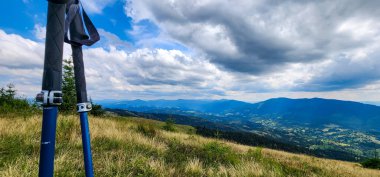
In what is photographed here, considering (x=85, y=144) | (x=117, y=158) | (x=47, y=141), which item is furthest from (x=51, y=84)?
(x=117, y=158)

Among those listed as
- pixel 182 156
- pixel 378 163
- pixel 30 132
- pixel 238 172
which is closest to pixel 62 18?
pixel 238 172

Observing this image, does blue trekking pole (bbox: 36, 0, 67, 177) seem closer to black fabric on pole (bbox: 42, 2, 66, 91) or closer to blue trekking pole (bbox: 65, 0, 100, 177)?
black fabric on pole (bbox: 42, 2, 66, 91)

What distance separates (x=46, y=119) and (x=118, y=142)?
5621 mm

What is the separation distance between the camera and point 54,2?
6.12ft

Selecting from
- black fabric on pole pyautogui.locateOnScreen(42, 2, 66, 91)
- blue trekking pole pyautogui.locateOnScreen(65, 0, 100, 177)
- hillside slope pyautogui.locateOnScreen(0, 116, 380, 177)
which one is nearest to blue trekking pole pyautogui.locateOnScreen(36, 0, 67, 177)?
black fabric on pole pyautogui.locateOnScreen(42, 2, 66, 91)

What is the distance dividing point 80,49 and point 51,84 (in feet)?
2.85

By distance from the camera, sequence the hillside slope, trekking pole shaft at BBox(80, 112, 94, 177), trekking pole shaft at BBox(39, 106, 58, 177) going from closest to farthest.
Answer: trekking pole shaft at BBox(39, 106, 58, 177)
trekking pole shaft at BBox(80, 112, 94, 177)
the hillside slope

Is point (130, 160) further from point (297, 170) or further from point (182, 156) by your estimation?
point (297, 170)

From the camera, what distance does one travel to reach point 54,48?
1795 millimetres

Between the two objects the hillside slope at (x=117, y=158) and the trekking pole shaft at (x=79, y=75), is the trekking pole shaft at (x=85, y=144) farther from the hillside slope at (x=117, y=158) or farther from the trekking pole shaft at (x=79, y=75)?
the hillside slope at (x=117, y=158)

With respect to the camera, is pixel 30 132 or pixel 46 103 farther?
pixel 30 132

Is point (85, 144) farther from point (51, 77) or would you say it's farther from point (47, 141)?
point (51, 77)

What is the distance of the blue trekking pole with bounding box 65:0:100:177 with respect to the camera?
2299 millimetres

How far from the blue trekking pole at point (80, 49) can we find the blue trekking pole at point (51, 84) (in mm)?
382
